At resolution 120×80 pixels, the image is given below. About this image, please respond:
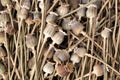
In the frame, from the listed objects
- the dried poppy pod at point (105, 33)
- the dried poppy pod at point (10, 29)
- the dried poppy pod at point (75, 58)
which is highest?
the dried poppy pod at point (10, 29)

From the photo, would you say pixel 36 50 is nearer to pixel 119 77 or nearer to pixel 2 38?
pixel 2 38

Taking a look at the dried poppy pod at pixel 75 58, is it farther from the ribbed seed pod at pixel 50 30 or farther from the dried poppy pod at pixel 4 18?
the dried poppy pod at pixel 4 18

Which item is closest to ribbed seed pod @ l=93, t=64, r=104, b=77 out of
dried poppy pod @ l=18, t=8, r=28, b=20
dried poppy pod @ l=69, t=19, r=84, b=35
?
dried poppy pod @ l=69, t=19, r=84, b=35

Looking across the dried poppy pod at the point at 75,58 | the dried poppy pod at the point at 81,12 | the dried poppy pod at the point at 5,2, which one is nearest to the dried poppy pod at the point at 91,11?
the dried poppy pod at the point at 81,12

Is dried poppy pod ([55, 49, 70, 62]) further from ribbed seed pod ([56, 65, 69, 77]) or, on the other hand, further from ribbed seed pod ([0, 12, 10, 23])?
ribbed seed pod ([0, 12, 10, 23])

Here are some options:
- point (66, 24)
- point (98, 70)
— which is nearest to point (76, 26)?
point (66, 24)

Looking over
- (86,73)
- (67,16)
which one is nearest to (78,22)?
(67,16)
